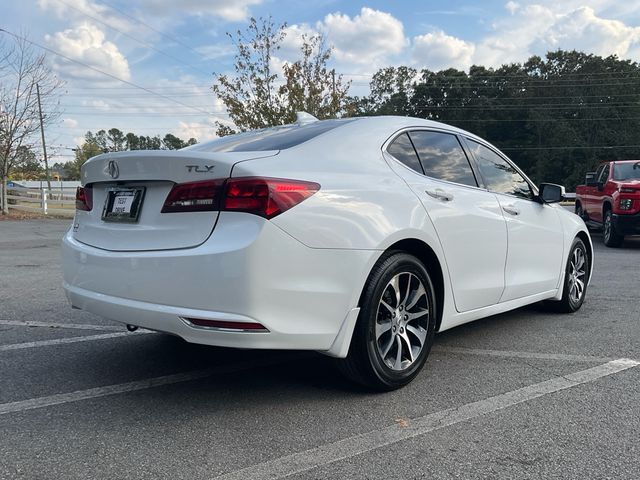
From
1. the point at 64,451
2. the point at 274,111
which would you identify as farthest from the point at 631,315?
the point at 274,111

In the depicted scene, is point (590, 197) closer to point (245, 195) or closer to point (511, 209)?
point (511, 209)

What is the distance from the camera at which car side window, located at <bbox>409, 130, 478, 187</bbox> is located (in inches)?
149

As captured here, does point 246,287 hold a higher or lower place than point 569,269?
higher

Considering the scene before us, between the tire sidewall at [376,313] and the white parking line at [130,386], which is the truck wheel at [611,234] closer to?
the tire sidewall at [376,313]

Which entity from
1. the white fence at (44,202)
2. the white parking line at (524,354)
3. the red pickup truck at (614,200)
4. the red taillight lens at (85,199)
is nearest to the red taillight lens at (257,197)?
the red taillight lens at (85,199)

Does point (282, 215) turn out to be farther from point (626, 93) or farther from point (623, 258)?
point (626, 93)

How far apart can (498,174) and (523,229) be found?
1.62 feet

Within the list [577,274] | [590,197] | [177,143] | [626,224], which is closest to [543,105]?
[177,143]

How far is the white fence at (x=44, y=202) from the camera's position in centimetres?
2250

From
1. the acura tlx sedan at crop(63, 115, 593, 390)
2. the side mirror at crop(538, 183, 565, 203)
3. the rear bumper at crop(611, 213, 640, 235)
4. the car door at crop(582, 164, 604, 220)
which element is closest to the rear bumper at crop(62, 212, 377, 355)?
the acura tlx sedan at crop(63, 115, 593, 390)

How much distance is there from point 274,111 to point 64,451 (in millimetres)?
20823

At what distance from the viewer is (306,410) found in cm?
302

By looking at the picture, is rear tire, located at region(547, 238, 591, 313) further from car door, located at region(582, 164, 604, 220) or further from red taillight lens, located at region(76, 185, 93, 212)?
car door, located at region(582, 164, 604, 220)

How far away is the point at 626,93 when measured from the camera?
55156 mm
